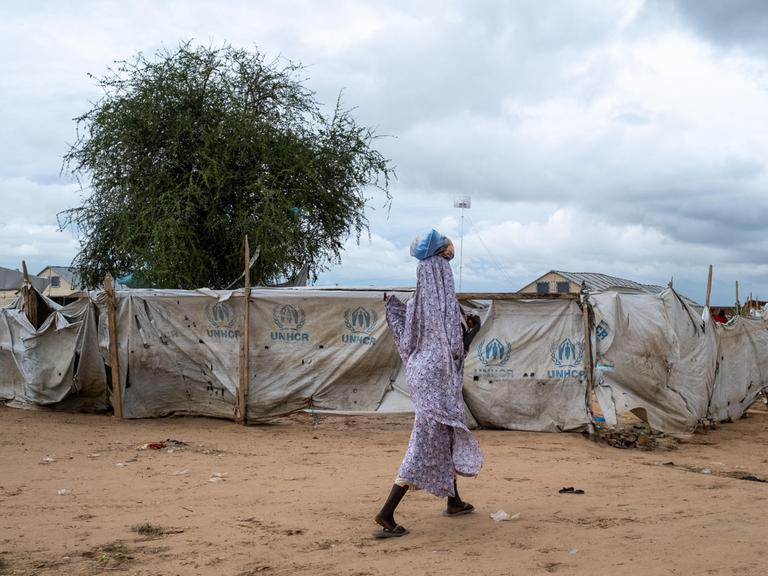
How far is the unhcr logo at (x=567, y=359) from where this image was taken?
983 cm

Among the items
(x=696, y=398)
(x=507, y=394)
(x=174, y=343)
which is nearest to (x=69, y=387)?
(x=174, y=343)

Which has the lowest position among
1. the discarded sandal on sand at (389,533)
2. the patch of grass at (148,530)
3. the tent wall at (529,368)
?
the patch of grass at (148,530)

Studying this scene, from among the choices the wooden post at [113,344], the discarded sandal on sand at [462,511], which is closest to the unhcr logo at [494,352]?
the discarded sandal on sand at [462,511]

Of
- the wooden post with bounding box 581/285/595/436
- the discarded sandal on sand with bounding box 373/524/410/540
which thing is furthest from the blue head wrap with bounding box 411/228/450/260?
the wooden post with bounding box 581/285/595/436

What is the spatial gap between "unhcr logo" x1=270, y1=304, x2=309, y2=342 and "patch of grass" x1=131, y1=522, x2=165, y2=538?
551 cm

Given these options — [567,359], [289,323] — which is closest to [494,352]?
[567,359]

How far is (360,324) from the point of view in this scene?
10461 mm

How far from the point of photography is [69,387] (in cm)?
1166

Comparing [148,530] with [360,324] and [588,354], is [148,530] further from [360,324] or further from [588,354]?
[588,354]

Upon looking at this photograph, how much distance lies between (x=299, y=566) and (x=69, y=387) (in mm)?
8500

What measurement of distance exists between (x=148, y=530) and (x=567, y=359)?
6.17 meters

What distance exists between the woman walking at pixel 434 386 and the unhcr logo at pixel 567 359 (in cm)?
514

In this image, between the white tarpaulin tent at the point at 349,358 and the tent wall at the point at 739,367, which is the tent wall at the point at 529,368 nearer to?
the white tarpaulin tent at the point at 349,358

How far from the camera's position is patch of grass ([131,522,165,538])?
197 inches
